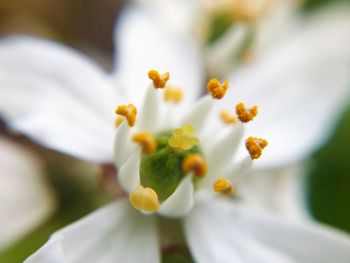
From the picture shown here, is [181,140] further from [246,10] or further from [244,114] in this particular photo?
[246,10]

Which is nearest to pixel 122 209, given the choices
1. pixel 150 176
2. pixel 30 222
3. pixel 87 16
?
pixel 150 176

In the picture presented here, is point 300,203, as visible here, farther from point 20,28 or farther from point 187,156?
point 20,28

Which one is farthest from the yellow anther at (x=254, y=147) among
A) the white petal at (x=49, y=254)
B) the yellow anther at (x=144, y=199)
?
the white petal at (x=49, y=254)

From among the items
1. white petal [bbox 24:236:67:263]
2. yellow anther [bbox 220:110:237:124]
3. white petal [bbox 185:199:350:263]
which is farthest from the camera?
yellow anther [bbox 220:110:237:124]

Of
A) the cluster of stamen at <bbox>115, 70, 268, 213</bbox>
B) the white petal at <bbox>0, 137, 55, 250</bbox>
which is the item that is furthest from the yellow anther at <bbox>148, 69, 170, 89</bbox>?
the white petal at <bbox>0, 137, 55, 250</bbox>

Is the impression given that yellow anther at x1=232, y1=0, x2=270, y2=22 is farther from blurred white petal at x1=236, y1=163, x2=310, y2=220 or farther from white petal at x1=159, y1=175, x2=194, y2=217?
white petal at x1=159, y1=175, x2=194, y2=217
